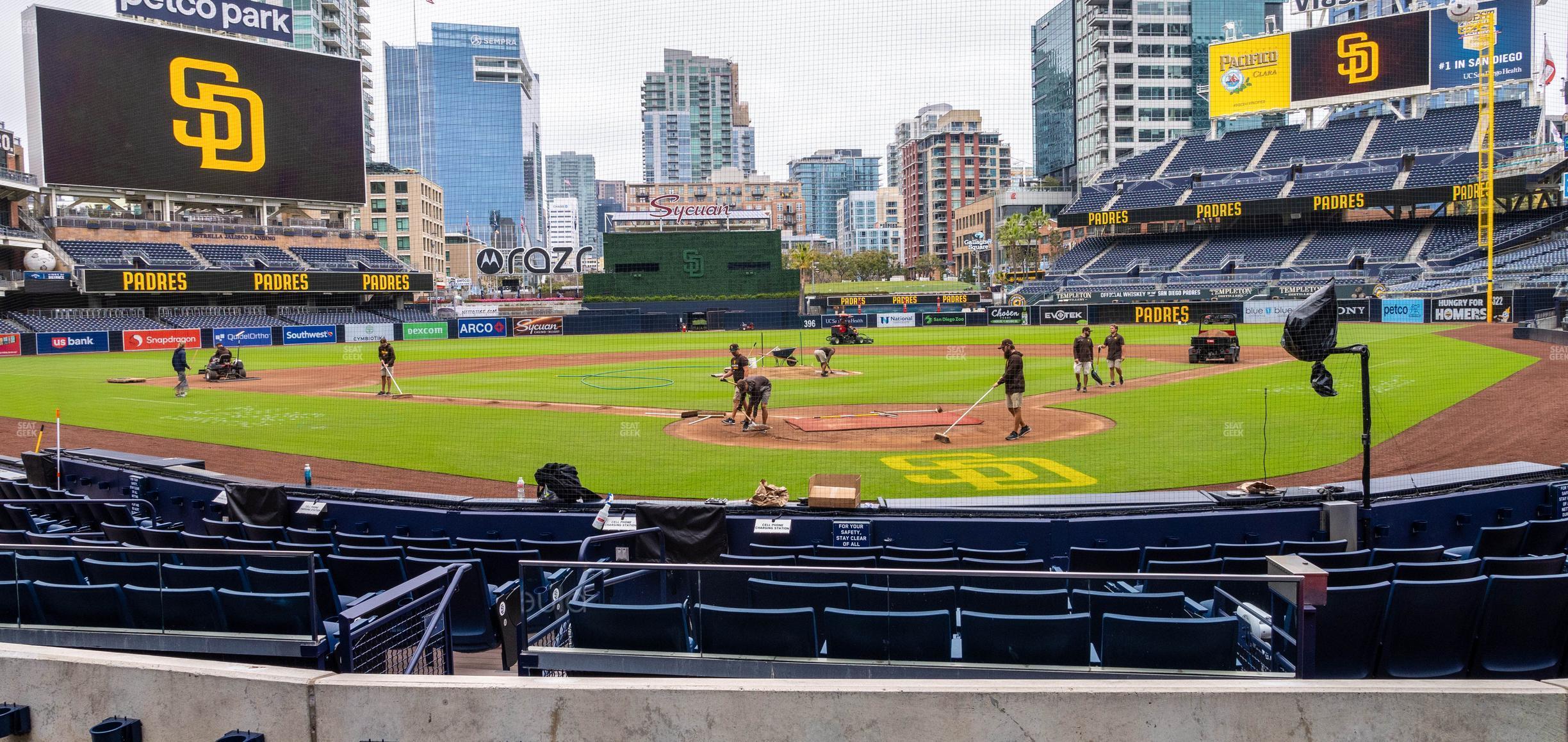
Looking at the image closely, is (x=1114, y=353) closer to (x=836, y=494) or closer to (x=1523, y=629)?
(x=836, y=494)

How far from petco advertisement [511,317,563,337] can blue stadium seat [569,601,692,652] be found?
62.9 metres

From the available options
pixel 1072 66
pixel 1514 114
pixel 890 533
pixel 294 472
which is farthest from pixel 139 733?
pixel 1072 66

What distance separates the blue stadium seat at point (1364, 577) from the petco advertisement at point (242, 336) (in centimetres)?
5675

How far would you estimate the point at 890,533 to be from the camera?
9.73m

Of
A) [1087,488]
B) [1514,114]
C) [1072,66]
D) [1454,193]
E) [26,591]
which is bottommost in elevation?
[1087,488]

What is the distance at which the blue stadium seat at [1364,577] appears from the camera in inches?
250

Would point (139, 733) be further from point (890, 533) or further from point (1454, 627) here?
point (1454, 627)

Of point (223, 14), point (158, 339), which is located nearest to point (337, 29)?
point (223, 14)

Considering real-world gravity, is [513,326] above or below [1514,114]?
below

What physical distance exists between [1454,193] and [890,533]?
60.7m

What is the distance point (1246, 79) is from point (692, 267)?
137 feet

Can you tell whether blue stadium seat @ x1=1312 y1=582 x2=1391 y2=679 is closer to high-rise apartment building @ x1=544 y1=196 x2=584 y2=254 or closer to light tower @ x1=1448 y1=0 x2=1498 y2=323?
light tower @ x1=1448 y1=0 x2=1498 y2=323

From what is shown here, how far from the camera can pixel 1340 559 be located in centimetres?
733

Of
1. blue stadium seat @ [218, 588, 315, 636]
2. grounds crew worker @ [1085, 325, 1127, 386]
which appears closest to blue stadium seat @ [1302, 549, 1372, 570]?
blue stadium seat @ [218, 588, 315, 636]
